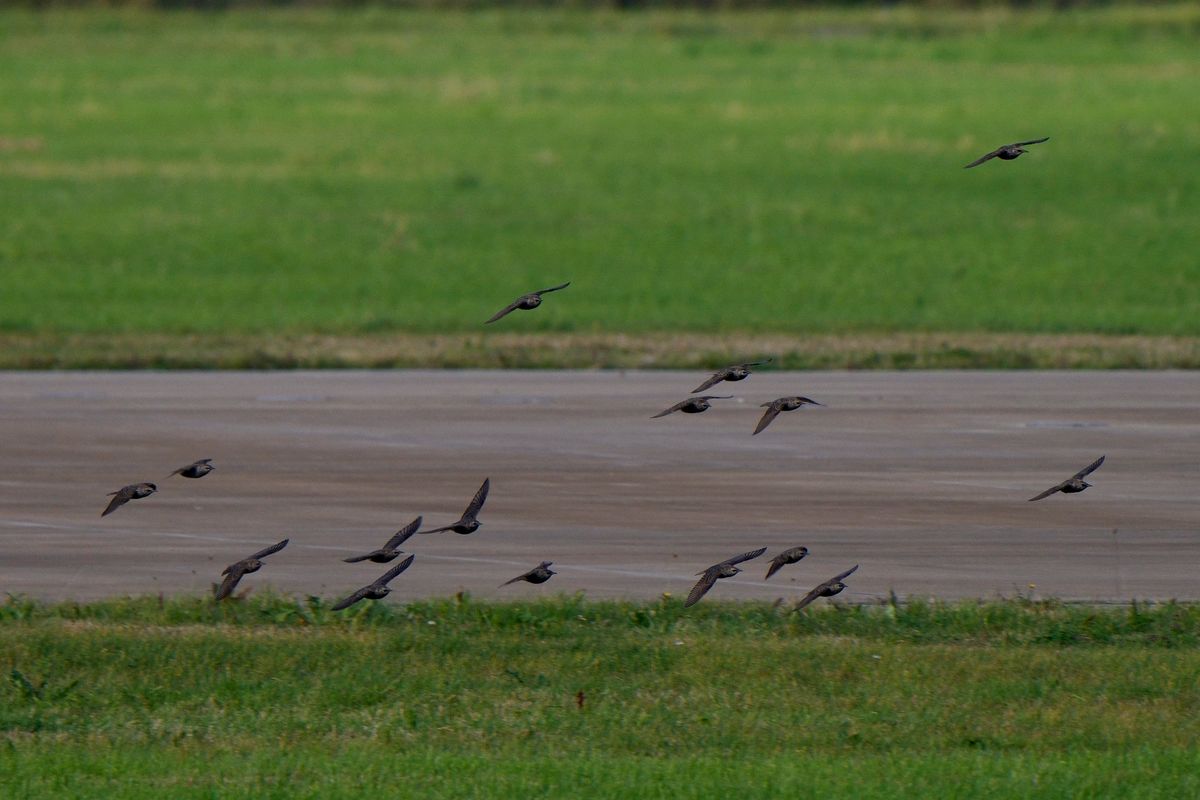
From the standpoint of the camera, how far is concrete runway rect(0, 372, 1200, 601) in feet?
40.2

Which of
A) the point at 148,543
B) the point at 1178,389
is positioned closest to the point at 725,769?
the point at 148,543

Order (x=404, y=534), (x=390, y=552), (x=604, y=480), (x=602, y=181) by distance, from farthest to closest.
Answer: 1. (x=602, y=181)
2. (x=604, y=480)
3. (x=404, y=534)
4. (x=390, y=552)

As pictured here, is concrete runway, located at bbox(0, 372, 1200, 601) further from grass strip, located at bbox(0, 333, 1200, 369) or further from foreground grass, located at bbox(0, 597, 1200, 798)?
foreground grass, located at bbox(0, 597, 1200, 798)

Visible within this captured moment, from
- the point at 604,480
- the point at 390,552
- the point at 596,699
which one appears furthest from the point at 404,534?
the point at 604,480

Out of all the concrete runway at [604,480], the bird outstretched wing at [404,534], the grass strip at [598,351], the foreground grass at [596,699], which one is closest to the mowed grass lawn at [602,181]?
the grass strip at [598,351]

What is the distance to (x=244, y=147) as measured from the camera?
39.5 meters

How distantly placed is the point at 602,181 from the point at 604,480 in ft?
69.6

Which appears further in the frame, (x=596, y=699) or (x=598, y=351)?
(x=598, y=351)

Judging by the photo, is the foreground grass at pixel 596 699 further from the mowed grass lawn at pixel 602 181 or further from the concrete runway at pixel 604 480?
the mowed grass lawn at pixel 602 181

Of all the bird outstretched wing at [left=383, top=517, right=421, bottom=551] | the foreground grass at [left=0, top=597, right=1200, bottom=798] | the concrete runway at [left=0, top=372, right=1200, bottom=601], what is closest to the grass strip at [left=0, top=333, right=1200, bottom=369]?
the concrete runway at [left=0, top=372, right=1200, bottom=601]

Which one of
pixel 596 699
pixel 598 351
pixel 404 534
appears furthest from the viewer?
pixel 598 351

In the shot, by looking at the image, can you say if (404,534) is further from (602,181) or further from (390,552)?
(602,181)

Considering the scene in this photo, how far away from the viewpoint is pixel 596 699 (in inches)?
372

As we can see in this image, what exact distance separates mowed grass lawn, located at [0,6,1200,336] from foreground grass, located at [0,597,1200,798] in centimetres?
1271
